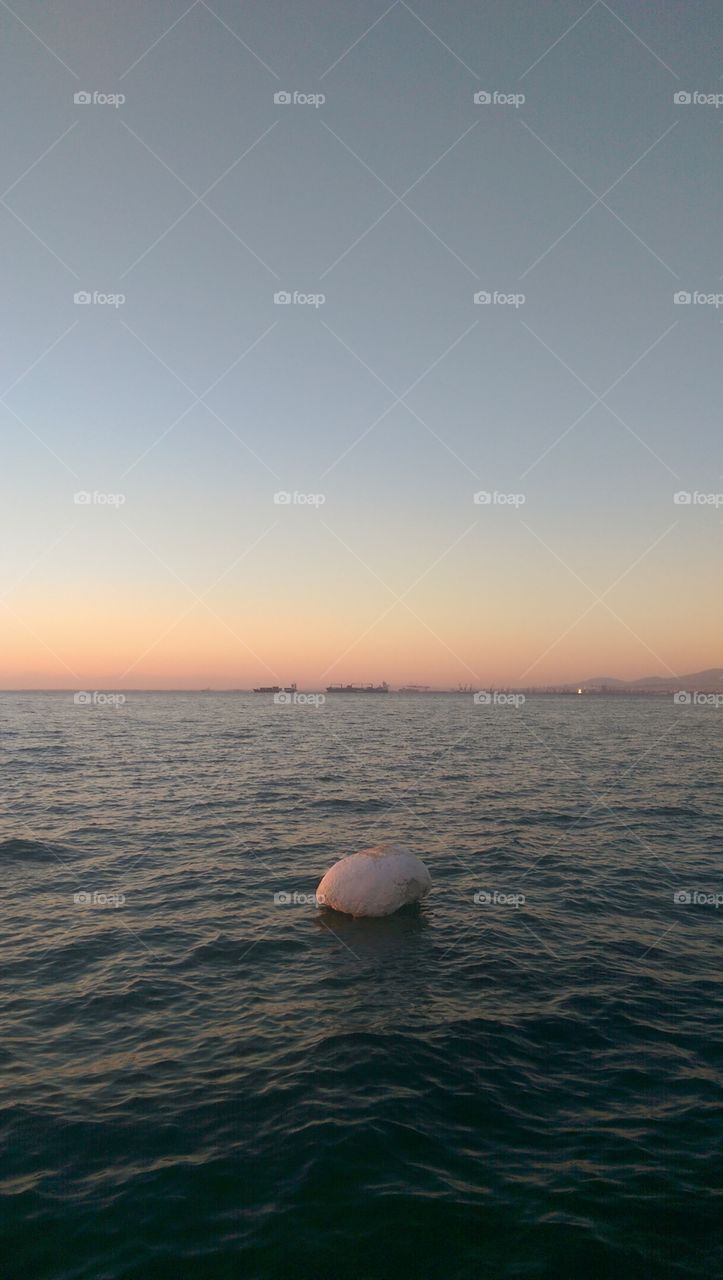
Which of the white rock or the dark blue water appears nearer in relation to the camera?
the dark blue water

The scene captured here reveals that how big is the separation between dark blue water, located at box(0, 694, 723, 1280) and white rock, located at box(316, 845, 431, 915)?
2.07 feet

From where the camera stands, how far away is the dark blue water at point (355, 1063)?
27.0ft

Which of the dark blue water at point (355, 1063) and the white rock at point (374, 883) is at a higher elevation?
the white rock at point (374, 883)

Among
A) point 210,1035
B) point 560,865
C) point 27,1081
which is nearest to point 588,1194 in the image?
point 210,1035

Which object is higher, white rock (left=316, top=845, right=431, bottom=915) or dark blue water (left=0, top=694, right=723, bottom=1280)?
white rock (left=316, top=845, right=431, bottom=915)

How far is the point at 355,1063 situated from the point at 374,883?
20.9ft

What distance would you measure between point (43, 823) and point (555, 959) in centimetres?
2262

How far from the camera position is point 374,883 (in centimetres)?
1800

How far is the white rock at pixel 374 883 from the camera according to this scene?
59.1ft

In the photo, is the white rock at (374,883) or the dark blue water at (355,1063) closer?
the dark blue water at (355,1063)

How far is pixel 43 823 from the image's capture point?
1160 inches

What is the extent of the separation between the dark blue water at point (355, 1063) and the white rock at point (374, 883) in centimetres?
63

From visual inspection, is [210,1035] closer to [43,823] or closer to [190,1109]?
[190,1109]

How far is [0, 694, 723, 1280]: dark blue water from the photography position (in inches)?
324
